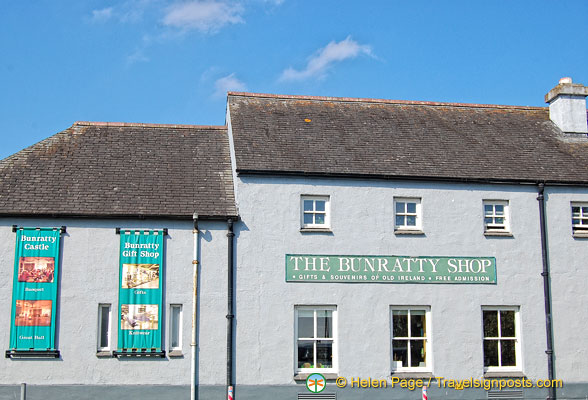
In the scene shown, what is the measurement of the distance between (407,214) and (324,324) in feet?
12.8

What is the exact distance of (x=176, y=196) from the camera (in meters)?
18.4

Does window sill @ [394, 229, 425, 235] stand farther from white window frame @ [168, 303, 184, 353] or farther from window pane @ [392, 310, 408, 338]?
white window frame @ [168, 303, 184, 353]

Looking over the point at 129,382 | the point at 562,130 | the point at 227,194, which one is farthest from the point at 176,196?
the point at 562,130

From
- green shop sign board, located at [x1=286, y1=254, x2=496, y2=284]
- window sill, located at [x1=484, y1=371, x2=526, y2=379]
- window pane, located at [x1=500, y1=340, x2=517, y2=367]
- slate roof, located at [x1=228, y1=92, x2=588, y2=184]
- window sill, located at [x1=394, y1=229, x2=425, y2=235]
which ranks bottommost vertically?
window sill, located at [x1=484, y1=371, x2=526, y2=379]

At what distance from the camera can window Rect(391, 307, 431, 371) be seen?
Result: 18.0m

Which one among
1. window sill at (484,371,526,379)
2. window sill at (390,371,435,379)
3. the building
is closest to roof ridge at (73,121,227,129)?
the building

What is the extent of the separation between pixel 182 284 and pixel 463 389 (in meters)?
8.03

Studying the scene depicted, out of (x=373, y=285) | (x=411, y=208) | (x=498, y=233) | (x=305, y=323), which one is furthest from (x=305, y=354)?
(x=498, y=233)

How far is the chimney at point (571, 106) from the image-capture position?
22.5 metres

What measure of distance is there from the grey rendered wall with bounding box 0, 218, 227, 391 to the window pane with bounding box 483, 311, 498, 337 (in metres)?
7.26

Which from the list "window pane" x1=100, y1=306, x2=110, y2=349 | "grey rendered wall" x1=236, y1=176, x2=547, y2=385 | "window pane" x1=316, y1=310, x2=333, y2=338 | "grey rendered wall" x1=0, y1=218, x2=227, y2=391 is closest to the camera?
"grey rendered wall" x1=0, y1=218, x2=227, y2=391

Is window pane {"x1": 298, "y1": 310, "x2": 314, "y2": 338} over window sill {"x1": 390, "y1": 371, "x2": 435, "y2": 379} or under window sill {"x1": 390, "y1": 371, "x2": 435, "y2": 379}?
over

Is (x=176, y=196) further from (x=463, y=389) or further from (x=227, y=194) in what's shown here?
(x=463, y=389)

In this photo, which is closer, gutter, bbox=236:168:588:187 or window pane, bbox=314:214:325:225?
gutter, bbox=236:168:588:187
